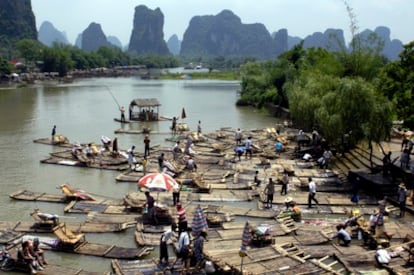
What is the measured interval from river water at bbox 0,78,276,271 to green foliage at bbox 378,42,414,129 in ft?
50.4

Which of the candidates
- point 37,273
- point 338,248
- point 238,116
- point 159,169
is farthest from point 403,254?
point 238,116

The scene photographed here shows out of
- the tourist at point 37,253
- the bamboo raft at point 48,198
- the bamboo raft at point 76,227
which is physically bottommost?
the bamboo raft at point 48,198

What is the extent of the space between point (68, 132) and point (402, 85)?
25849mm

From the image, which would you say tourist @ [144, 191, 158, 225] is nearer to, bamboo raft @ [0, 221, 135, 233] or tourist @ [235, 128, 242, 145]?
bamboo raft @ [0, 221, 135, 233]

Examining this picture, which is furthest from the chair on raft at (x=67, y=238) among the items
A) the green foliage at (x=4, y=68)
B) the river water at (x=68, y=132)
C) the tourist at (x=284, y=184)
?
the green foliage at (x=4, y=68)

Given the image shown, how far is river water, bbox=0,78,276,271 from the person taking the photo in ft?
58.7

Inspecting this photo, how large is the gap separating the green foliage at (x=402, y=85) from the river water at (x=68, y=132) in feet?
50.4

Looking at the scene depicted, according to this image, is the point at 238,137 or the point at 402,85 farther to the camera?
the point at 238,137

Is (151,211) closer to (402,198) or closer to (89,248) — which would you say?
(89,248)


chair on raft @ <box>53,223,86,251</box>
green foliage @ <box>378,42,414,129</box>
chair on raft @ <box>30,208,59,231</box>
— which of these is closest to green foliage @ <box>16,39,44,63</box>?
green foliage @ <box>378,42,414,129</box>

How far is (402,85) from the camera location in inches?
1088

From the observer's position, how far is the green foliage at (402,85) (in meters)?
25.2

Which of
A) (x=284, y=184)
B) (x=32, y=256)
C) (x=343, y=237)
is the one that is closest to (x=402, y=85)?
(x=284, y=184)

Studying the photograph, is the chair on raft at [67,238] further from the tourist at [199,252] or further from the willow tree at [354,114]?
the willow tree at [354,114]
